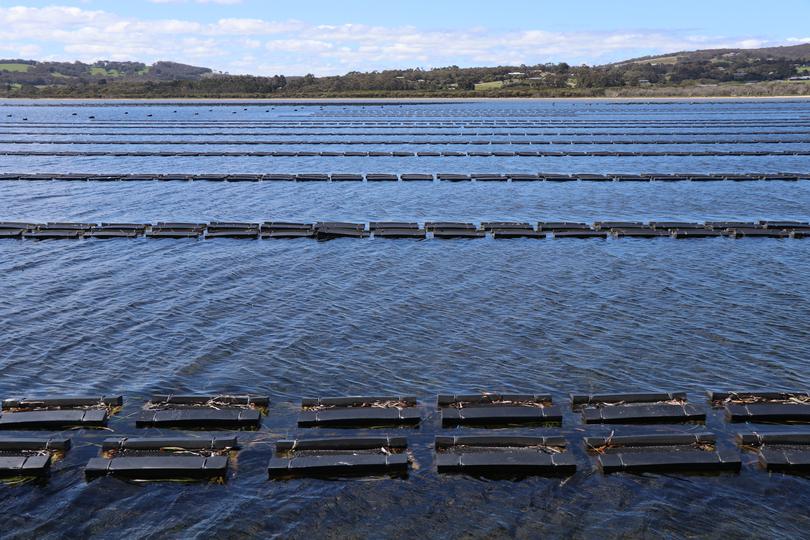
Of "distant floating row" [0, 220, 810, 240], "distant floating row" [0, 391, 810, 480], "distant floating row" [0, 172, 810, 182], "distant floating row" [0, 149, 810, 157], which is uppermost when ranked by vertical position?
"distant floating row" [0, 149, 810, 157]

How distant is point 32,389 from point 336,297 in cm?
1362

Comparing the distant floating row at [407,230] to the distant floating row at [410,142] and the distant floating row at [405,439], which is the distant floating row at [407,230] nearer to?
the distant floating row at [405,439]

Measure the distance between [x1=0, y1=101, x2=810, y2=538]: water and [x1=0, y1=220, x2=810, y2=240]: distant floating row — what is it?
160 centimetres

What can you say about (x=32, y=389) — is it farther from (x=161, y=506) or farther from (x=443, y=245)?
(x=443, y=245)

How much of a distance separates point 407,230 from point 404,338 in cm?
1947

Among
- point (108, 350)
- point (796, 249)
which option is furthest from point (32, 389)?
point (796, 249)

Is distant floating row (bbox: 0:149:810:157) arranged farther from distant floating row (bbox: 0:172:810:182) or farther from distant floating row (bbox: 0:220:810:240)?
distant floating row (bbox: 0:220:810:240)

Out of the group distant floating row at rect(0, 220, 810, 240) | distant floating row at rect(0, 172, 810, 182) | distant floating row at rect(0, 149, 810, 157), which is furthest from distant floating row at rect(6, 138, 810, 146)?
distant floating row at rect(0, 220, 810, 240)

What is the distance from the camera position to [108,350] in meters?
27.5

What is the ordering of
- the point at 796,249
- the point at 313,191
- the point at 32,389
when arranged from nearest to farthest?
the point at 32,389 → the point at 796,249 → the point at 313,191

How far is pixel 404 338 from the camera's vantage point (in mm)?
28500

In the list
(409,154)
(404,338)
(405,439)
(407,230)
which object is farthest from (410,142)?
(405,439)

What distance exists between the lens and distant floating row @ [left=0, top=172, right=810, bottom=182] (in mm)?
69438

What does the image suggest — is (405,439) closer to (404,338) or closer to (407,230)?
(404,338)
